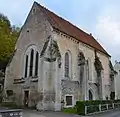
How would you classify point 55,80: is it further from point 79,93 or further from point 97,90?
point 97,90

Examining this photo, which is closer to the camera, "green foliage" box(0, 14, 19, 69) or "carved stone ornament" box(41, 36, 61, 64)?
"carved stone ornament" box(41, 36, 61, 64)

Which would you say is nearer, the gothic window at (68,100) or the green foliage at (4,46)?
the gothic window at (68,100)

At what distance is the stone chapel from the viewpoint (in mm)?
24109

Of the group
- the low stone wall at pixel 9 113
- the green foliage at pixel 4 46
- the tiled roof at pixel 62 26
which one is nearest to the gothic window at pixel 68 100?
the tiled roof at pixel 62 26

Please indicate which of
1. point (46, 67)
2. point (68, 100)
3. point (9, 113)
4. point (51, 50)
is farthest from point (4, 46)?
point (9, 113)

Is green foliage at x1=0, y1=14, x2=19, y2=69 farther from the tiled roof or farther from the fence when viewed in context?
the fence

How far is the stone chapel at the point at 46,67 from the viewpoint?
24109 mm

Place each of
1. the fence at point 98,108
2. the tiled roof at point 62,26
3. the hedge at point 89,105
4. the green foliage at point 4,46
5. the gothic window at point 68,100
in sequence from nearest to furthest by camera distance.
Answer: the hedge at point 89,105 → the fence at point 98,108 → the gothic window at point 68,100 → the tiled roof at point 62,26 → the green foliage at point 4,46

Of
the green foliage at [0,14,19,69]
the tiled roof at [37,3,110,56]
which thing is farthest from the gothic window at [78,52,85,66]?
the green foliage at [0,14,19,69]

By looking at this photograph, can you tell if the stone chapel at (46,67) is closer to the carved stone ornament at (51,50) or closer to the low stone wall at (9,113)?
the carved stone ornament at (51,50)

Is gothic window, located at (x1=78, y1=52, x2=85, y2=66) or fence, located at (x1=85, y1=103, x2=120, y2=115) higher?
gothic window, located at (x1=78, y1=52, x2=85, y2=66)

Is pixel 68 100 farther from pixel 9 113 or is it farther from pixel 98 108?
pixel 9 113

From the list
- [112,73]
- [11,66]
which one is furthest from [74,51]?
[112,73]

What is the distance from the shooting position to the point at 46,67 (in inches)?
957
